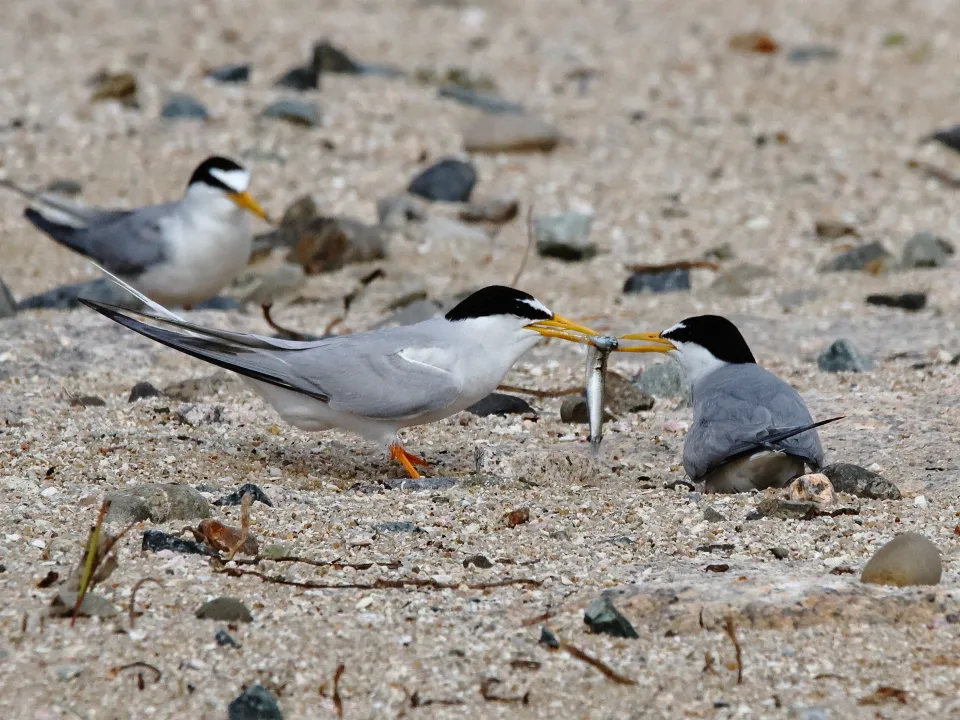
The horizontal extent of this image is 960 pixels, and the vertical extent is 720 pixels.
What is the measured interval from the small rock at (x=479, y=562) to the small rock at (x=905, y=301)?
355cm

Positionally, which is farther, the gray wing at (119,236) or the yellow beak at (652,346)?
the gray wing at (119,236)

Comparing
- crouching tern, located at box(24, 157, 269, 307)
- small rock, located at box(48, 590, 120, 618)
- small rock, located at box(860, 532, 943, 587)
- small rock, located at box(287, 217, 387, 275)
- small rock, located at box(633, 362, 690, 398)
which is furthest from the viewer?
small rock, located at box(287, 217, 387, 275)

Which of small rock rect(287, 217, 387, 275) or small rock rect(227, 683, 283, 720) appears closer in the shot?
small rock rect(227, 683, 283, 720)

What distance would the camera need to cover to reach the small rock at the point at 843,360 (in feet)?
17.9

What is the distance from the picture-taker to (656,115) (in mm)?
9695

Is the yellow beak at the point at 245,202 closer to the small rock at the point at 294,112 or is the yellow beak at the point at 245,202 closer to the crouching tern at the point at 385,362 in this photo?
the small rock at the point at 294,112

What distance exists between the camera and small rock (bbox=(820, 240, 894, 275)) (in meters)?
7.09

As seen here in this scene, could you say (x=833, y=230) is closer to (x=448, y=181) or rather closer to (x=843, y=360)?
(x=448, y=181)

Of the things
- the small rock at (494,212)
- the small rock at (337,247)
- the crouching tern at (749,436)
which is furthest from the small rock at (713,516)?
the small rock at (494,212)

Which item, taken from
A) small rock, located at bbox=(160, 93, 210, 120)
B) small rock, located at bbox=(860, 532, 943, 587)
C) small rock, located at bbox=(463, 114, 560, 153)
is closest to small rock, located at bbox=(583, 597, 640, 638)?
small rock, located at bbox=(860, 532, 943, 587)

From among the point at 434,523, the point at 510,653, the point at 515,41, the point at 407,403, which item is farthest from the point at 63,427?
the point at 515,41

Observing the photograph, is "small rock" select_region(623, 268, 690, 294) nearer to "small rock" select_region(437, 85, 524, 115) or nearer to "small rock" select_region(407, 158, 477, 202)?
"small rock" select_region(407, 158, 477, 202)

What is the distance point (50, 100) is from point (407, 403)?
571 centimetres

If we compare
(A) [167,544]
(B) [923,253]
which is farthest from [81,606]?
(B) [923,253]
